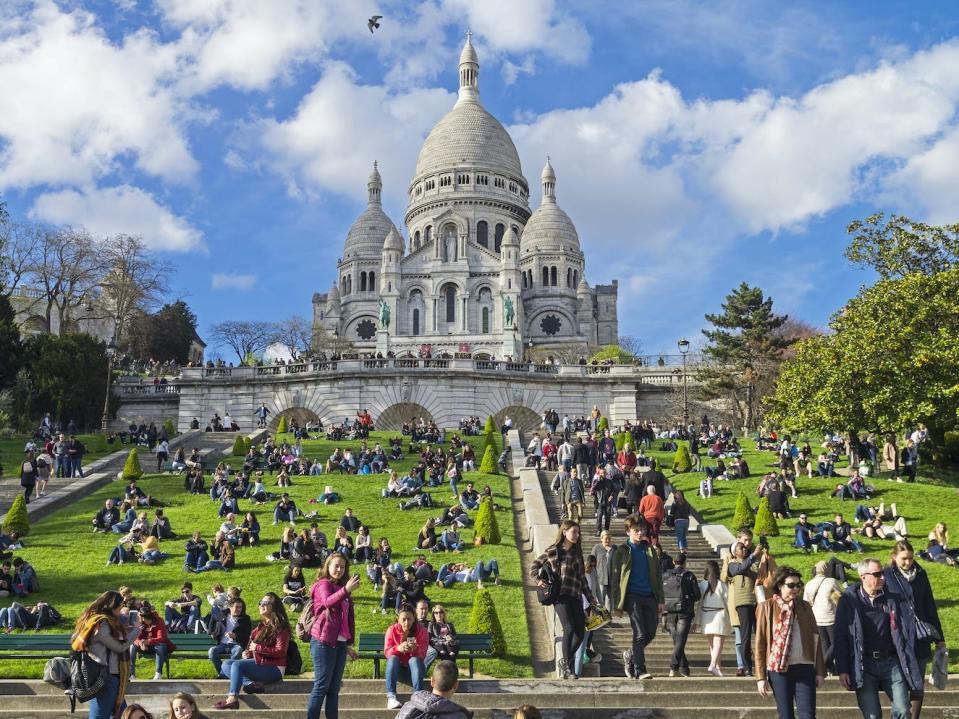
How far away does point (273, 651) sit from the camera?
10.1m

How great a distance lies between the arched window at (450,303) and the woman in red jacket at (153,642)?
7281 cm

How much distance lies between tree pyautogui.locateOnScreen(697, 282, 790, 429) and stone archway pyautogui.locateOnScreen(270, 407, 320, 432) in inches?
676

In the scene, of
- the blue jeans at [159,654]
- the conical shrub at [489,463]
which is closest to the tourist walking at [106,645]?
the blue jeans at [159,654]

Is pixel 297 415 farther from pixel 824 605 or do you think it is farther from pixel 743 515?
pixel 824 605

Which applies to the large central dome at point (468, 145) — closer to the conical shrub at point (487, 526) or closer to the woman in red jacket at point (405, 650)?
the conical shrub at point (487, 526)

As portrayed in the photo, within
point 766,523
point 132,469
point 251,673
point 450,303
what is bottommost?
point 251,673

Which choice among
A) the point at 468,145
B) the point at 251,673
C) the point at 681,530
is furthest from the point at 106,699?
the point at 468,145

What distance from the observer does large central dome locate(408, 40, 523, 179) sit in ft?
328

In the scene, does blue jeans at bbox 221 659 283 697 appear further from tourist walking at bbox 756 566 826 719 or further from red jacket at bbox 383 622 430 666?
tourist walking at bbox 756 566 826 719

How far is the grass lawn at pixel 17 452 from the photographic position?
3048cm

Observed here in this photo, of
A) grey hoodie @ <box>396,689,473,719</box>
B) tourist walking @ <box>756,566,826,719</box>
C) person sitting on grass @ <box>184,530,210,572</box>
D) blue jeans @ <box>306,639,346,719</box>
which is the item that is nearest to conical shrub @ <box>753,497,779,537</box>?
person sitting on grass @ <box>184,530,210,572</box>

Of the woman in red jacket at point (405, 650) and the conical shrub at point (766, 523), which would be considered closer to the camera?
the woman in red jacket at point (405, 650)

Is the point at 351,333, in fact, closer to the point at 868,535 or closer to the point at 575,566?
the point at 868,535

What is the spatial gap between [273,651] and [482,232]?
3495 inches
